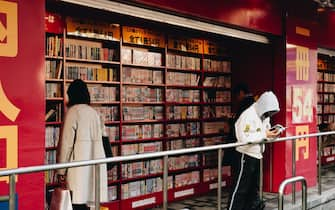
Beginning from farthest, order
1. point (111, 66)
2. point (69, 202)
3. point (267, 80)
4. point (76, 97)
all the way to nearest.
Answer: point (267, 80) < point (111, 66) < point (76, 97) < point (69, 202)

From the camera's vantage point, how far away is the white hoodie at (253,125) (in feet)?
19.0

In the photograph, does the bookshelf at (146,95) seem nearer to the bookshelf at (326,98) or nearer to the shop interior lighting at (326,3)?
the shop interior lighting at (326,3)

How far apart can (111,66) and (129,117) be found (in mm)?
754

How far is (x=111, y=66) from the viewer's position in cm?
698

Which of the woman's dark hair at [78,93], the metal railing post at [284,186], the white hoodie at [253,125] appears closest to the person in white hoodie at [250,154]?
the white hoodie at [253,125]

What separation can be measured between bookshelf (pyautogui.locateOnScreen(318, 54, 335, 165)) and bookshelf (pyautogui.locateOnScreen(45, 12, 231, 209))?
13.3 ft

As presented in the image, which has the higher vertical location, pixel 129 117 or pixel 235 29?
pixel 235 29

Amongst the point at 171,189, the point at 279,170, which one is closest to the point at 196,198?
the point at 171,189

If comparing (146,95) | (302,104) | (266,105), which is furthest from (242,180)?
(302,104)

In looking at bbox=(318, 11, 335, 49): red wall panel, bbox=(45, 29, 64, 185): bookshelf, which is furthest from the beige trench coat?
bbox=(318, 11, 335, 49): red wall panel

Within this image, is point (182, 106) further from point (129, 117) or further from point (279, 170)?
point (279, 170)

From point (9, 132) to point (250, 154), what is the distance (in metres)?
2.92

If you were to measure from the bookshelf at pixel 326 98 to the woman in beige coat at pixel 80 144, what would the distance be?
7877mm

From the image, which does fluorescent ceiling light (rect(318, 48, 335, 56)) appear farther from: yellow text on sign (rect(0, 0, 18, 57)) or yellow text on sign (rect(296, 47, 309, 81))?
yellow text on sign (rect(0, 0, 18, 57))
